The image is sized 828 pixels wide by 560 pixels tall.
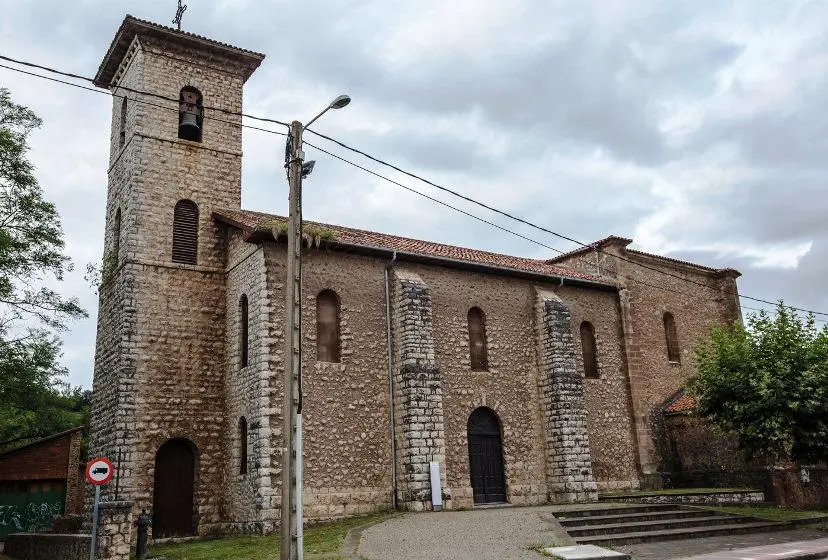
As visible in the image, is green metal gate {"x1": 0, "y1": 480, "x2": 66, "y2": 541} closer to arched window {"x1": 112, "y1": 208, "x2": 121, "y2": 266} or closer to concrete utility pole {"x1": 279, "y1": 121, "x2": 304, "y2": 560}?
arched window {"x1": 112, "y1": 208, "x2": 121, "y2": 266}

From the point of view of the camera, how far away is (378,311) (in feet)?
66.4

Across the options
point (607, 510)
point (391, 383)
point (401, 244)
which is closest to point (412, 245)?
point (401, 244)

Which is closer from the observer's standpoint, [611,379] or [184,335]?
[184,335]

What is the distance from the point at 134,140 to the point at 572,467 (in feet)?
54.1

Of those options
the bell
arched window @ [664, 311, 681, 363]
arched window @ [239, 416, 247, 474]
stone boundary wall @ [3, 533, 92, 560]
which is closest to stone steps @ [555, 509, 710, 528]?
arched window @ [239, 416, 247, 474]

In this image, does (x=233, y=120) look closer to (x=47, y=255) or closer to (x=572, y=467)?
(x=47, y=255)

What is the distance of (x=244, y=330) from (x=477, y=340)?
715 centimetres

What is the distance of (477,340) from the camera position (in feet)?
71.9

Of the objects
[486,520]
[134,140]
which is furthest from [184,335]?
[486,520]

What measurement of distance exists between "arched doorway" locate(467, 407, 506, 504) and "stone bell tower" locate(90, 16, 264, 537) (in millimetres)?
7198

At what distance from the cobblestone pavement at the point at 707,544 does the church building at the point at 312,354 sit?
5.70m

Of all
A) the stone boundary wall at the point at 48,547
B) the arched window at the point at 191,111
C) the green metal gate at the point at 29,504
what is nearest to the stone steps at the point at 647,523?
the stone boundary wall at the point at 48,547

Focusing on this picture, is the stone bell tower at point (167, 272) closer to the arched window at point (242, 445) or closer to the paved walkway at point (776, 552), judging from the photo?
the arched window at point (242, 445)

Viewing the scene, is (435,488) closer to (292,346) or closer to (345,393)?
(345,393)
